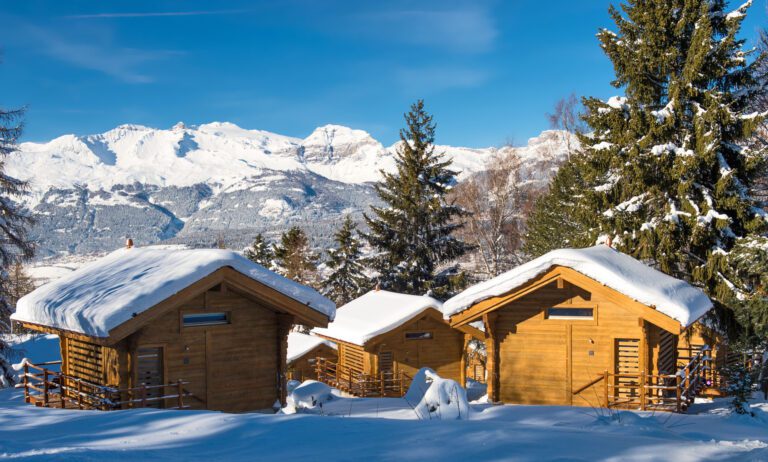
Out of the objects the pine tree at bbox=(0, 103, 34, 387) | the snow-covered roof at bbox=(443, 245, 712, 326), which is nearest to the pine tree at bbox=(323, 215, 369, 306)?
the pine tree at bbox=(0, 103, 34, 387)

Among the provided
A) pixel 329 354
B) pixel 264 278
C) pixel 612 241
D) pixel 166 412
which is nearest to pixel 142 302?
pixel 264 278

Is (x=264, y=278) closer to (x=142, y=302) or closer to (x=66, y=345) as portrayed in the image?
(x=142, y=302)

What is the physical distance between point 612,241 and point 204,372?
13119 mm

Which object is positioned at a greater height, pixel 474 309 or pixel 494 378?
pixel 474 309

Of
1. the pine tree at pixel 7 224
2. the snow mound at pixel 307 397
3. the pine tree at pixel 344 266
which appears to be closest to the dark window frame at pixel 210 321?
the snow mound at pixel 307 397

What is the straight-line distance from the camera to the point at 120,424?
8.67 metres

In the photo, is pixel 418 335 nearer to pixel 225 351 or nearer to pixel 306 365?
pixel 306 365

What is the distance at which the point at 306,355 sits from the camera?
1254 inches

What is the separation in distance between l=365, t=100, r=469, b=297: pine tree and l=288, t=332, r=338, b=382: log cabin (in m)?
5.88

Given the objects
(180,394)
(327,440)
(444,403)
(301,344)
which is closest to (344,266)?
(301,344)

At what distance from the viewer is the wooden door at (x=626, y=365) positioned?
16.0m

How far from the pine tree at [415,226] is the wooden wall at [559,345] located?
1945 cm

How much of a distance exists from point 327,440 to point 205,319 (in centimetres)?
891

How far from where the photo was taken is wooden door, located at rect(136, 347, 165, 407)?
48.0 feet
